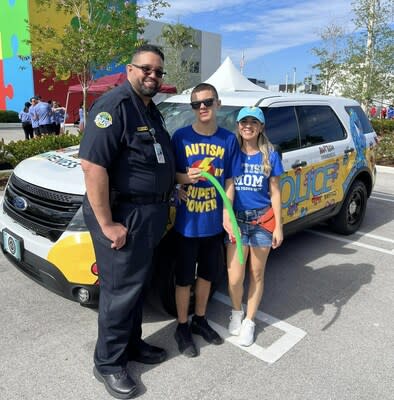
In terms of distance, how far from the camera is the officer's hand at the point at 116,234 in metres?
2.11

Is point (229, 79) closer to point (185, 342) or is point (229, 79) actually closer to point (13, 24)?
point (185, 342)

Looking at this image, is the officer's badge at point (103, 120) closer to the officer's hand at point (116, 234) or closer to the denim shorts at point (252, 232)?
the officer's hand at point (116, 234)

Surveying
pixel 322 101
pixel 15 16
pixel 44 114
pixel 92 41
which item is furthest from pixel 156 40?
pixel 322 101

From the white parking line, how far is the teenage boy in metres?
0.35

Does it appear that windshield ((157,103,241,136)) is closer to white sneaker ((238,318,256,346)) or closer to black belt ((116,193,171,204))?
black belt ((116,193,171,204))

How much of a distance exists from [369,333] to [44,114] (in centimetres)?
1254

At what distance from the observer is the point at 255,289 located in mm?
2941

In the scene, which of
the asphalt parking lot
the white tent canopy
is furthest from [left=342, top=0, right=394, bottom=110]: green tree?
the asphalt parking lot

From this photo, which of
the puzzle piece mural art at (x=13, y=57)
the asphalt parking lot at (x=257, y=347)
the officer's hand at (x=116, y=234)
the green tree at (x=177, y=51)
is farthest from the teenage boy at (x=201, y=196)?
the green tree at (x=177, y=51)

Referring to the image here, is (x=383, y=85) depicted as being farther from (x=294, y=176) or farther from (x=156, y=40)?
(x=156, y=40)

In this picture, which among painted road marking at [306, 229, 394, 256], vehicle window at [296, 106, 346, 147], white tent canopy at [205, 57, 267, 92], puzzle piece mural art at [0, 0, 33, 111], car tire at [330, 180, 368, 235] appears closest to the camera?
vehicle window at [296, 106, 346, 147]

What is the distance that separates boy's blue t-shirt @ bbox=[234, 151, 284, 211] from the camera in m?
2.69

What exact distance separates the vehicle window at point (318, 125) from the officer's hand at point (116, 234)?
2.47 meters

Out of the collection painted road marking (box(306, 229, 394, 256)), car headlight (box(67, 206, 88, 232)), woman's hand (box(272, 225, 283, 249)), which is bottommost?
painted road marking (box(306, 229, 394, 256))
